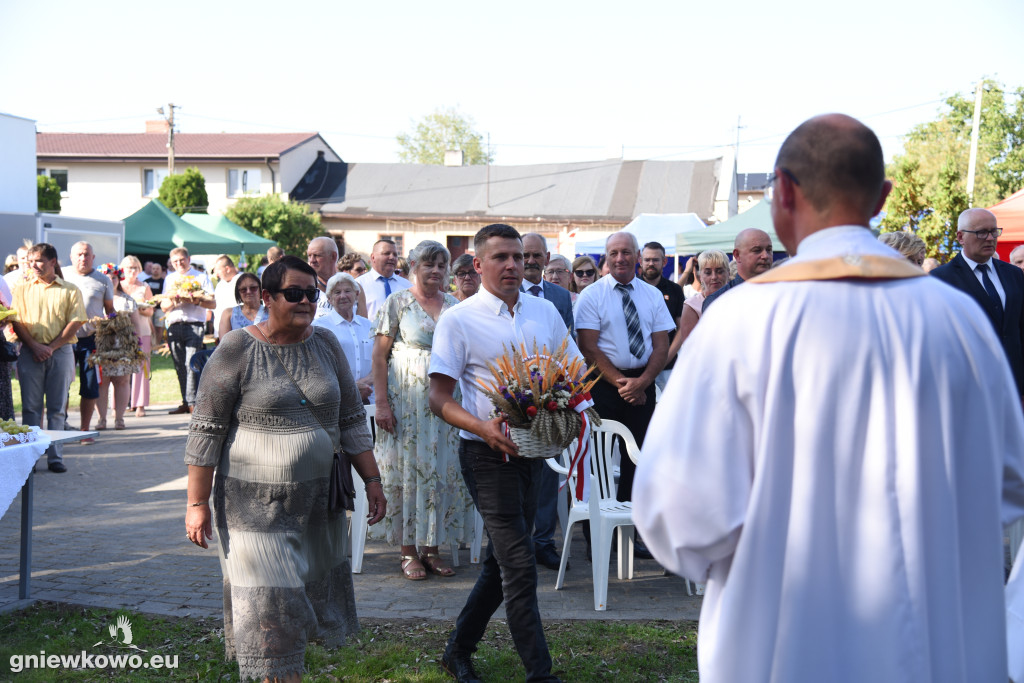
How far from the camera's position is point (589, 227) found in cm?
4297

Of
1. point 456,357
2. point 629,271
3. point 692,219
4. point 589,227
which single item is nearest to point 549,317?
point 456,357

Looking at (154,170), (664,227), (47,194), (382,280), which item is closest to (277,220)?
(47,194)

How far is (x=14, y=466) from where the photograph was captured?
500 centimetres

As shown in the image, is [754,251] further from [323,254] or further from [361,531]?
[323,254]

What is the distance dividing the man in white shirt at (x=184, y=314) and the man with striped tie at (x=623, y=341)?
778cm

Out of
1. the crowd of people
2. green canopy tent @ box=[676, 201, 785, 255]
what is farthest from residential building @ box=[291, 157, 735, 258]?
the crowd of people

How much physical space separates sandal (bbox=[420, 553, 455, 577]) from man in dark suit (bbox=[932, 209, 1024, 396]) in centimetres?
415

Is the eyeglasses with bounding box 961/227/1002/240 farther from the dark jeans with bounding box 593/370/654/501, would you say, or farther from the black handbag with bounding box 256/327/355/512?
the black handbag with bounding box 256/327/355/512

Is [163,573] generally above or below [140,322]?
below

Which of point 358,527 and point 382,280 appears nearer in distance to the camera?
point 358,527

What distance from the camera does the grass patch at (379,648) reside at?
4547 mm

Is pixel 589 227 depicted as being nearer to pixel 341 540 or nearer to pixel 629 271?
pixel 629 271

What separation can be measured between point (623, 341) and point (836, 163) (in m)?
4.81

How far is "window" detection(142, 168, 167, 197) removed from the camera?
48.1 metres
